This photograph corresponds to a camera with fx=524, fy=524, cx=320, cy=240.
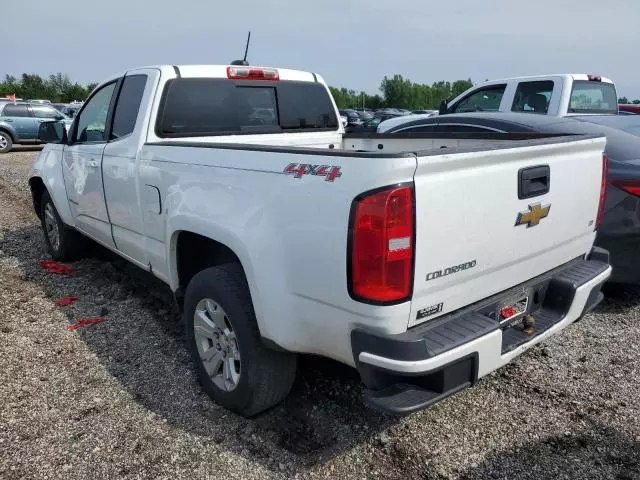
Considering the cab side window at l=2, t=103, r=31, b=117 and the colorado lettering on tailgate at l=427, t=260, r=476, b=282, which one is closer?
the colorado lettering on tailgate at l=427, t=260, r=476, b=282

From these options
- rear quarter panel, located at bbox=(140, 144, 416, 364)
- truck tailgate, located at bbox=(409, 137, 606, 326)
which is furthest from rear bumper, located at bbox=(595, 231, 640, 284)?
rear quarter panel, located at bbox=(140, 144, 416, 364)

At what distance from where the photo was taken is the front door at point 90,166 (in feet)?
13.9

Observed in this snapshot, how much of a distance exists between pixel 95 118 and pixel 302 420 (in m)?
3.21

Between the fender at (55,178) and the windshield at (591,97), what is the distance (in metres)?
6.37

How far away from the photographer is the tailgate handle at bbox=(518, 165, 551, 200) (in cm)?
238

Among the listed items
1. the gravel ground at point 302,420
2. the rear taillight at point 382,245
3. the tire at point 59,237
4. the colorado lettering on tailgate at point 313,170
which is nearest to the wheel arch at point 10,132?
the tire at point 59,237

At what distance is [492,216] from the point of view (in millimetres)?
2279

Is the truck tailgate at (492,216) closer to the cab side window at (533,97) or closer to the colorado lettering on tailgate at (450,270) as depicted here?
the colorado lettering on tailgate at (450,270)

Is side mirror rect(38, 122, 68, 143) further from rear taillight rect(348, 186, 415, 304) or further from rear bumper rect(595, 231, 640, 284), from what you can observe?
rear bumper rect(595, 231, 640, 284)

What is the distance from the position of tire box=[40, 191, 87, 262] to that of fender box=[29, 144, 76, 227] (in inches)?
9.0

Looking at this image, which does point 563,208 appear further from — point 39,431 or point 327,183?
point 39,431

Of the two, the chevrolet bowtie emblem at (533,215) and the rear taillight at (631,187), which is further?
the rear taillight at (631,187)

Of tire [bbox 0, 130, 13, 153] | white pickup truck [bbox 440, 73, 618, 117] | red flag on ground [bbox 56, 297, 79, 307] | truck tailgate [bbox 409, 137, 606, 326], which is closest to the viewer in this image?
truck tailgate [bbox 409, 137, 606, 326]

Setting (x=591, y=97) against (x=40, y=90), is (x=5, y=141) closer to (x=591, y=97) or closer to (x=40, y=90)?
(x=591, y=97)
